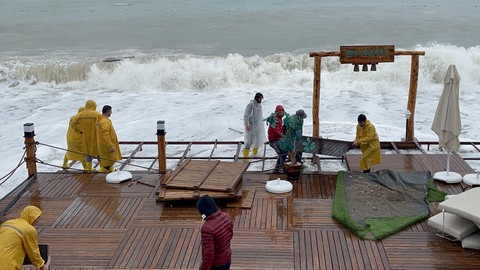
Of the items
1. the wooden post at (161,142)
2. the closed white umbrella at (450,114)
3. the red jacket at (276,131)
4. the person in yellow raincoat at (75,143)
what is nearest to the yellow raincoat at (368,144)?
the closed white umbrella at (450,114)

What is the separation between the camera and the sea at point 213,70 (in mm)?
16531

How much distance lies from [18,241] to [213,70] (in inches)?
766

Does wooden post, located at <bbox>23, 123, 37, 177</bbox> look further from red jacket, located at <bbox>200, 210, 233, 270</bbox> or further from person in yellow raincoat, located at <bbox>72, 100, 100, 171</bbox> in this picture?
red jacket, located at <bbox>200, 210, 233, 270</bbox>

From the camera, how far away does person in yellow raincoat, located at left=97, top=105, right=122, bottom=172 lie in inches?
360

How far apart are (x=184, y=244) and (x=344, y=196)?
2699 mm

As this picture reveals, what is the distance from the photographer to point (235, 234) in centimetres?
699

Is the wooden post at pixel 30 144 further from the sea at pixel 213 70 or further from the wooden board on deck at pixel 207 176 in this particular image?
the wooden board on deck at pixel 207 176

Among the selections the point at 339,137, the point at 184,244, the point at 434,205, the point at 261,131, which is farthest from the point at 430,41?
the point at 184,244

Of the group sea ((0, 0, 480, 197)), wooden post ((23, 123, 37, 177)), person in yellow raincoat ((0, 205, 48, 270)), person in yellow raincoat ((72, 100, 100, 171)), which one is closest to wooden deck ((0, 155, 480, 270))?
wooden post ((23, 123, 37, 177))

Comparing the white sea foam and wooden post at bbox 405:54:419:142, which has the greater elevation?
wooden post at bbox 405:54:419:142

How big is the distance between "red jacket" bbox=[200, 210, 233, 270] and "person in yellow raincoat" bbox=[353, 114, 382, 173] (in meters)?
4.58

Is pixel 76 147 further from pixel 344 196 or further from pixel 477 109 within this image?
pixel 477 109

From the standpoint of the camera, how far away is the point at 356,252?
6.51 metres

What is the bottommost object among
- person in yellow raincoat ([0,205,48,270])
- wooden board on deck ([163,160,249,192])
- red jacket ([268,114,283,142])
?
wooden board on deck ([163,160,249,192])
